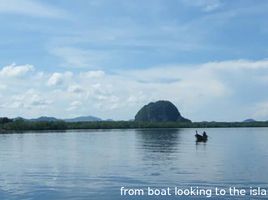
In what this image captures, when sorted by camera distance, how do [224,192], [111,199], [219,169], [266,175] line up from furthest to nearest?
[219,169], [266,175], [224,192], [111,199]

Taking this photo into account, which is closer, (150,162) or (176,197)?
(176,197)

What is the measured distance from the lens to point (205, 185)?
136 feet

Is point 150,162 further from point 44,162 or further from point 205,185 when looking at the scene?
point 205,185

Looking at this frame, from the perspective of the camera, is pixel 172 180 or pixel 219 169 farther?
pixel 219 169

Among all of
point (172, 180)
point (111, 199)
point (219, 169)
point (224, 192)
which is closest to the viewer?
point (111, 199)

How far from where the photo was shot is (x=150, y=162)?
204 ft

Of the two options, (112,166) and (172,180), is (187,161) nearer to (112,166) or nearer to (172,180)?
(112,166)

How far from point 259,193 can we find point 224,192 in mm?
2573

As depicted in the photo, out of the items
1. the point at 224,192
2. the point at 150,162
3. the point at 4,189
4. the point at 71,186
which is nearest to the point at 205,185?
the point at 224,192

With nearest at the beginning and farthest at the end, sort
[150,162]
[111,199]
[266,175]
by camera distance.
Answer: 1. [111,199]
2. [266,175]
3. [150,162]

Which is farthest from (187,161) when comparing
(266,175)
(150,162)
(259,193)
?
(259,193)

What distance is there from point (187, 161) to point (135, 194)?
27.3 m

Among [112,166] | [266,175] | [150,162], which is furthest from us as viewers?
[150,162]

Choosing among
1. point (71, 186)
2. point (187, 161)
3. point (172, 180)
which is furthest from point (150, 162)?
point (71, 186)
